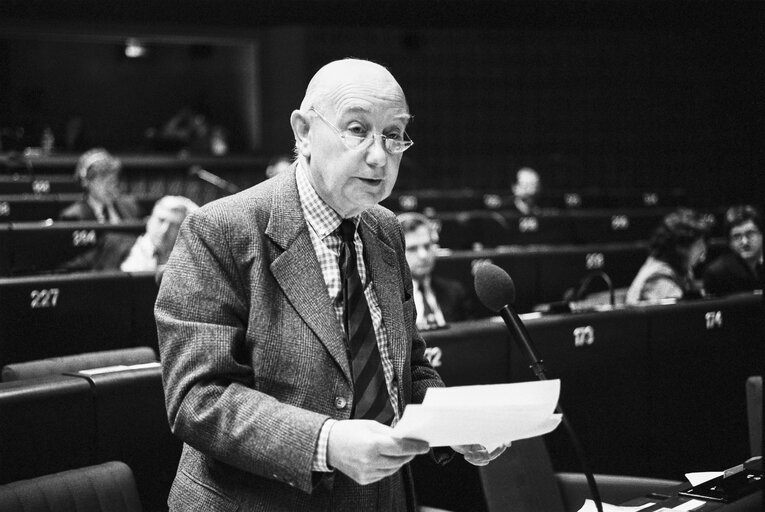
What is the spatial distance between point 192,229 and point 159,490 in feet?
4.43

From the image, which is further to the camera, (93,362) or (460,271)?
(460,271)

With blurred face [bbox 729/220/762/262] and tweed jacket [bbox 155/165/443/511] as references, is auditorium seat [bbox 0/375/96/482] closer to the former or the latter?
tweed jacket [bbox 155/165/443/511]

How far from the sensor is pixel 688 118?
45.0 ft

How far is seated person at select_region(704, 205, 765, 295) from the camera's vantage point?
4.92 m

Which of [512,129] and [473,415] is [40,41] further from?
[473,415]

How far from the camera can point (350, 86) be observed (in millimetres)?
1513

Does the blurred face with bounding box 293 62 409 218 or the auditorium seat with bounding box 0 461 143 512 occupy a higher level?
the blurred face with bounding box 293 62 409 218

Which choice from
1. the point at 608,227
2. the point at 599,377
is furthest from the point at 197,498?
the point at 608,227

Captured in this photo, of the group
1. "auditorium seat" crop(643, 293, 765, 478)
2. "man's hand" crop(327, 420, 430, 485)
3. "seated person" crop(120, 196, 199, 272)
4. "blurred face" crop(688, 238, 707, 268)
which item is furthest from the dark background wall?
"man's hand" crop(327, 420, 430, 485)

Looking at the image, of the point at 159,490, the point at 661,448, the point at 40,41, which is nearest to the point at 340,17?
the point at 40,41

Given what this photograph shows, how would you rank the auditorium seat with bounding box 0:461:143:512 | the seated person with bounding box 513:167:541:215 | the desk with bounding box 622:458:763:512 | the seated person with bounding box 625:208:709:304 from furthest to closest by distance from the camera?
the seated person with bounding box 513:167:541:215, the seated person with bounding box 625:208:709:304, the auditorium seat with bounding box 0:461:143:512, the desk with bounding box 622:458:763:512

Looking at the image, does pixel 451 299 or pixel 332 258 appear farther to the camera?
pixel 451 299

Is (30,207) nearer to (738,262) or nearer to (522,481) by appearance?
(738,262)

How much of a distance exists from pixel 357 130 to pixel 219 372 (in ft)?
1.44
